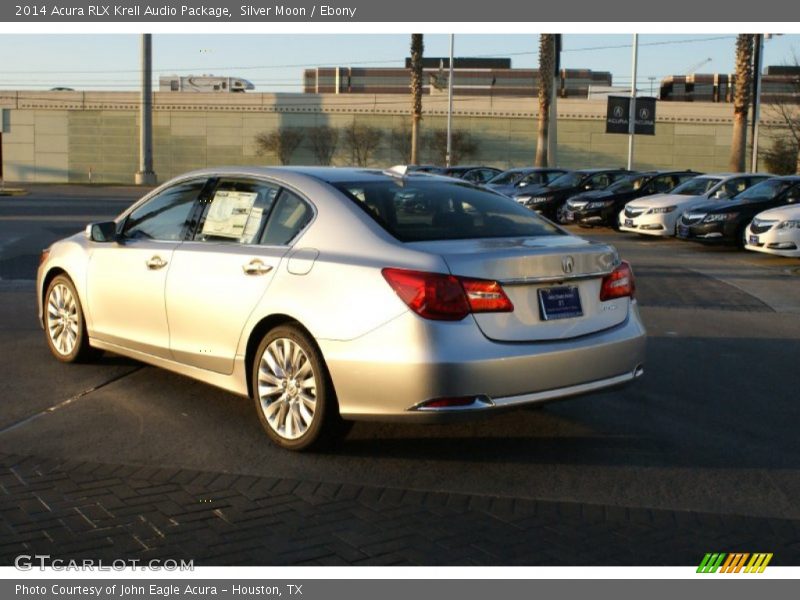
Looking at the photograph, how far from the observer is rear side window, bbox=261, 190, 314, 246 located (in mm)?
6445

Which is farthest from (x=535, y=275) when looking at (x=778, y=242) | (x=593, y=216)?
(x=593, y=216)

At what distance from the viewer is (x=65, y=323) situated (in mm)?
8367

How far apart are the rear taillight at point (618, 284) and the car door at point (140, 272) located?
112 inches

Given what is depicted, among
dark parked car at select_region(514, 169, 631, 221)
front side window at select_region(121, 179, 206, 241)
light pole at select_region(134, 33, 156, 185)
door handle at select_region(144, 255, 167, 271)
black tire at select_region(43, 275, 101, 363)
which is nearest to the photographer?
door handle at select_region(144, 255, 167, 271)

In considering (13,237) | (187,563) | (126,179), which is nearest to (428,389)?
(187,563)

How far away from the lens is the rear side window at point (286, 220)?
6445 millimetres

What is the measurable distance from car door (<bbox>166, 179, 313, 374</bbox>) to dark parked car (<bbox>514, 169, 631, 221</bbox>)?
22.0 metres

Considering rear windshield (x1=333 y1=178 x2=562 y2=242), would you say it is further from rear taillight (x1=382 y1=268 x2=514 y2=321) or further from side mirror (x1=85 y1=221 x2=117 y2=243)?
side mirror (x1=85 y1=221 x2=117 y2=243)

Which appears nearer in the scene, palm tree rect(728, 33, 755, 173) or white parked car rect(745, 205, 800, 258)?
white parked car rect(745, 205, 800, 258)

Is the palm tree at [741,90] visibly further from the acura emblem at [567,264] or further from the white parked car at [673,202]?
the acura emblem at [567,264]

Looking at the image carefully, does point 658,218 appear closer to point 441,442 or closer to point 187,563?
point 441,442

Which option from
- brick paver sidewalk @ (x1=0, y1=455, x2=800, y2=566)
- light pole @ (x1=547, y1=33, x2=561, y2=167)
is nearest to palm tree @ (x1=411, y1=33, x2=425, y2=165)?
light pole @ (x1=547, y1=33, x2=561, y2=167)

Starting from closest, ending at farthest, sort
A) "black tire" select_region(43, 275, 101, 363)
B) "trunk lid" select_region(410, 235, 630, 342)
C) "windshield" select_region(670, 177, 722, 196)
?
"trunk lid" select_region(410, 235, 630, 342) → "black tire" select_region(43, 275, 101, 363) → "windshield" select_region(670, 177, 722, 196)


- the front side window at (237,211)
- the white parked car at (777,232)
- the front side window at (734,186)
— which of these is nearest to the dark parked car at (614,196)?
the front side window at (734,186)
